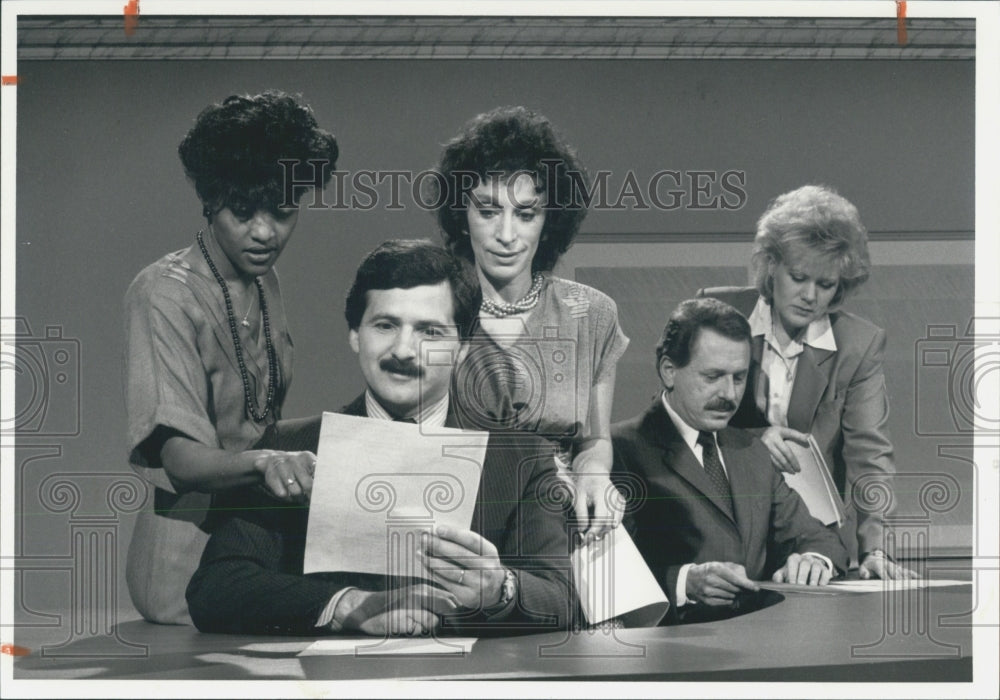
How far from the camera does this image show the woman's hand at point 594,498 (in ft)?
16.2

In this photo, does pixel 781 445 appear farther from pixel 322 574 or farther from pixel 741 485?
pixel 322 574

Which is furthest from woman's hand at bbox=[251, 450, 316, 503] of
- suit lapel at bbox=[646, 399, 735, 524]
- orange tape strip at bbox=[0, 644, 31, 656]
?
suit lapel at bbox=[646, 399, 735, 524]

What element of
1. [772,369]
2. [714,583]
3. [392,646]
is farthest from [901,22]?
[392,646]

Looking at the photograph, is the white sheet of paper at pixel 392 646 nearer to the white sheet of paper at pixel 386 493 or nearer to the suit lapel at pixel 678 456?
the white sheet of paper at pixel 386 493

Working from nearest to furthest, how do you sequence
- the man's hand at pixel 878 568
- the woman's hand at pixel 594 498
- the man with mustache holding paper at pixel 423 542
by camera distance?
the man with mustache holding paper at pixel 423 542
the woman's hand at pixel 594 498
the man's hand at pixel 878 568

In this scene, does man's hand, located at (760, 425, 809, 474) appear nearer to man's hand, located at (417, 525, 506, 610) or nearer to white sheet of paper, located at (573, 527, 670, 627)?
white sheet of paper, located at (573, 527, 670, 627)

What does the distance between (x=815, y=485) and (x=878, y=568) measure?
41cm

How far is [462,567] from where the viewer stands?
4871 mm

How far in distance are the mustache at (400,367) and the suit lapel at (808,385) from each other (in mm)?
1477

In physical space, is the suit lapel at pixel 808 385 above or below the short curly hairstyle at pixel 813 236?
below

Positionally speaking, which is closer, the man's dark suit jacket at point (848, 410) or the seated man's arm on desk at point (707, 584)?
the seated man's arm on desk at point (707, 584)

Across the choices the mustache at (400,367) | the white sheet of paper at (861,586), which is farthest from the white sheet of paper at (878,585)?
the mustache at (400,367)

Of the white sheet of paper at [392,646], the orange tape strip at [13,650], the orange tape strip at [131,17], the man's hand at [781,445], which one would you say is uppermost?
the orange tape strip at [131,17]

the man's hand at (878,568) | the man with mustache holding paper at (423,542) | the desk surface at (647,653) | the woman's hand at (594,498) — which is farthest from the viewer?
the man's hand at (878,568)
